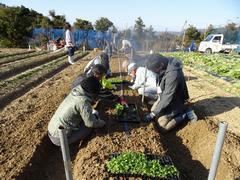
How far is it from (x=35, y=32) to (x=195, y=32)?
1825 centimetres

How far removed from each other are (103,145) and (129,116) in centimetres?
143

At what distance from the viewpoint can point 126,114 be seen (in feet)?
18.9

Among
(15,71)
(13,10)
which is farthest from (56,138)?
(13,10)

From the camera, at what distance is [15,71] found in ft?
38.9

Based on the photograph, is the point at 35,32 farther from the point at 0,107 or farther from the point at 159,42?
the point at 0,107

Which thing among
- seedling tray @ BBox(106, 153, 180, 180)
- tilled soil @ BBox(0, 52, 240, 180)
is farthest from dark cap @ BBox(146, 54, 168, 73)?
seedling tray @ BBox(106, 153, 180, 180)

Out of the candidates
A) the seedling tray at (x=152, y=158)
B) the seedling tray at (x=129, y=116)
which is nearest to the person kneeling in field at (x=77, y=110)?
the seedling tray at (x=152, y=158)

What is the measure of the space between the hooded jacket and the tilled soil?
0.47 metres

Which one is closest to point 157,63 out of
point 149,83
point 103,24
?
point 149,83

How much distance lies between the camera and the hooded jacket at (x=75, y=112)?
4.11m

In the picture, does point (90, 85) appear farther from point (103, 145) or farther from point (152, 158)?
point (152, 158)

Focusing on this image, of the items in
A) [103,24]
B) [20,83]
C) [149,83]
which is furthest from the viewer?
[103,24]

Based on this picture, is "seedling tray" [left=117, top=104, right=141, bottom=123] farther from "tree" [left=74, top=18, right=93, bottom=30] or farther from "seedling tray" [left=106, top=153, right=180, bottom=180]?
"tree" [left=74, top=18, right=93, bottom=30]

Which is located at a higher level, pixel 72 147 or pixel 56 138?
pixel 56 138
